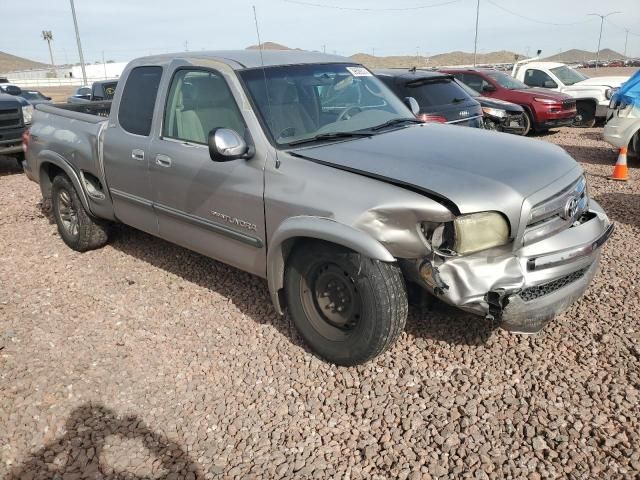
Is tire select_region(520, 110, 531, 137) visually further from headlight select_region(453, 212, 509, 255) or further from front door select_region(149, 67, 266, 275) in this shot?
headlight select_region(453, 212, 509, 255)

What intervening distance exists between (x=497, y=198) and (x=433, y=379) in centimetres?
120

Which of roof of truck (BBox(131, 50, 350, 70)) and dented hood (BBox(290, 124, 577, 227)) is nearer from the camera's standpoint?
dented hood (BBox(290, 124, 577, 227))

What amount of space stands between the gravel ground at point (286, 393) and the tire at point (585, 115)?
10.7 m

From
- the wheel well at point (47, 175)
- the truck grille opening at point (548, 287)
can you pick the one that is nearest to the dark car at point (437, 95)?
the wheel well at point (47, 175)

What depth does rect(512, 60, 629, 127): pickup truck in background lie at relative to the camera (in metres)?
13.7

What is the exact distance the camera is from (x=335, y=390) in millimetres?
3291

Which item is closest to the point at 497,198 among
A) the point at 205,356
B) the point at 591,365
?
the point at 591,365

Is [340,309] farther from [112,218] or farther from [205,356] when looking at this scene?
[112,218]

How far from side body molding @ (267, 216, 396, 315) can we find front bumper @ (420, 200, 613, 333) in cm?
31

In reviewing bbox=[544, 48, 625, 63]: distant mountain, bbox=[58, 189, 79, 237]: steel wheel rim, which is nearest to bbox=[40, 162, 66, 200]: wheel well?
bbox=[58, 189, 79, 237]: steel wheel rim

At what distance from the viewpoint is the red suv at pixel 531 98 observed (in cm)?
1231

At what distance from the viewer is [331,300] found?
341cm

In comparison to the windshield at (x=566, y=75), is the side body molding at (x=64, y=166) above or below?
below

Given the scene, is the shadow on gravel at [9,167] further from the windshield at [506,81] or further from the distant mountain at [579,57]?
the distant mountain at [579,57]
